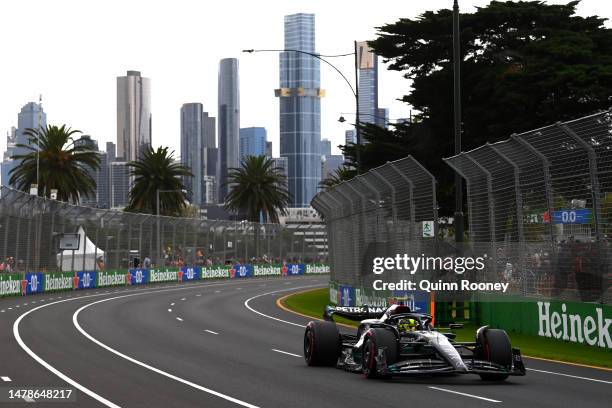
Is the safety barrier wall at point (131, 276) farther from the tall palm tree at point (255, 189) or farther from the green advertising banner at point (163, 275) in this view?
the tall palm tree at point (255, 189)

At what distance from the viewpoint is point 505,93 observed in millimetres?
42438

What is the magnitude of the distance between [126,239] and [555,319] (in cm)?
4627

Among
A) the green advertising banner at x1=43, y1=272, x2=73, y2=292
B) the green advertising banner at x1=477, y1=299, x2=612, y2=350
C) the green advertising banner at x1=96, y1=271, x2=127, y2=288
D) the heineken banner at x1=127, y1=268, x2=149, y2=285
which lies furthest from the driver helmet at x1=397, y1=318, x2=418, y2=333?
the heineken banner at x1=127, y1=268, x2=149, y2=285

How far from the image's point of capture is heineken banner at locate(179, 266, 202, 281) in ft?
255

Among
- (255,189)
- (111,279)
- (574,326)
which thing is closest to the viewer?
(574,326)

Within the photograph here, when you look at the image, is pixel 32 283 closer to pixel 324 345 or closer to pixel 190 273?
pixel 190 273

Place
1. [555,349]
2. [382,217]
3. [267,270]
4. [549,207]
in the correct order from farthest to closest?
[267,270] → [382,217] → [549,207] → [555,349]

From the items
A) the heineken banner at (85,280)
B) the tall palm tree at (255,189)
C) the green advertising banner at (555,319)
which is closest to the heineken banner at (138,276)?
the heineken banner at (85,280)

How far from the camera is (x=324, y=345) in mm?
19078

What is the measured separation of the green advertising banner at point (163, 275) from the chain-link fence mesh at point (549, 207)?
44890 millimetres

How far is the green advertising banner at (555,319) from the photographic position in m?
22.0

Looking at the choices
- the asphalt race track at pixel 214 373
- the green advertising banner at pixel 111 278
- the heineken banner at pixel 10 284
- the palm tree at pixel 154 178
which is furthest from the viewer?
the palm tree at pixel 154 178

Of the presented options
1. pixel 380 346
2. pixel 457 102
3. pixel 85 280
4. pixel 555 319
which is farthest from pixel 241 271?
pixel 380 346

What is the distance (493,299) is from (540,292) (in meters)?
3.09
